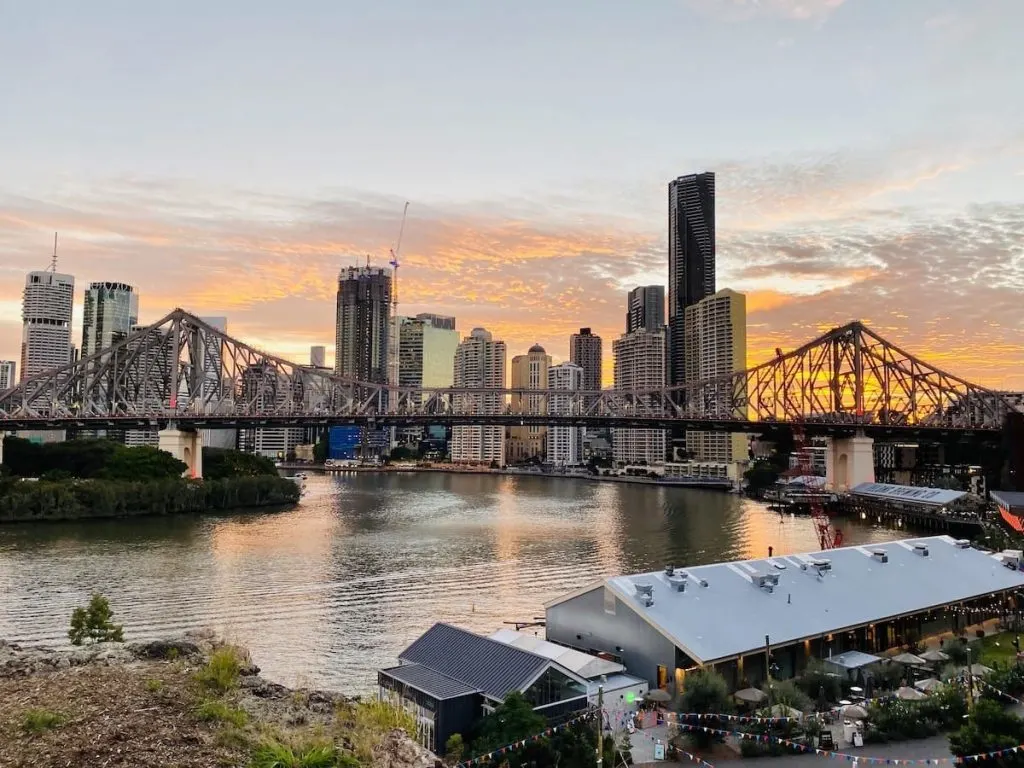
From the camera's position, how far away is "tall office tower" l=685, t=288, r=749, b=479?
127375mm

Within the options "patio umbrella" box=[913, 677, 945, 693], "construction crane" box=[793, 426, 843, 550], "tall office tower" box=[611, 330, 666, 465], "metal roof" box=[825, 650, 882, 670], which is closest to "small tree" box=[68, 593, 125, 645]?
"metal roof" box=[825, 650, 882, 670]

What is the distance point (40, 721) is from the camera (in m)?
9.09

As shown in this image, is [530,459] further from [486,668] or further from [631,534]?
[486,668]

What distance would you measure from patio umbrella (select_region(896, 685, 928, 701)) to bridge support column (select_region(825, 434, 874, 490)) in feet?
187

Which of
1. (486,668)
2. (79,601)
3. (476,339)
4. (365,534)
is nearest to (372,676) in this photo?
(486,668)

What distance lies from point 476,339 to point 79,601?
171m

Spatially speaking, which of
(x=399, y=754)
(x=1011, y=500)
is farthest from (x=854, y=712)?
(x=1011, y=500)

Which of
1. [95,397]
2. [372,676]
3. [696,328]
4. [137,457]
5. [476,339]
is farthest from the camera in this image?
[476,339]

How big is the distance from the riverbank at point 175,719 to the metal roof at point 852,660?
1074 centimetres

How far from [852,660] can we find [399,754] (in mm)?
12465

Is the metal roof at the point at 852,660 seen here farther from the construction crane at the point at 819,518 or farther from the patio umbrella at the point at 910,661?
the construction crane at the point at 819,518

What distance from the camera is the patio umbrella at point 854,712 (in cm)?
1420

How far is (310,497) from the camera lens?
7244cm

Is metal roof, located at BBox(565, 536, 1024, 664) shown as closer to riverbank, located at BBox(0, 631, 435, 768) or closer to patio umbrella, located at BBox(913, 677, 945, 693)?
patio umbrella, located at BBox(913, 677, 945, 693)
